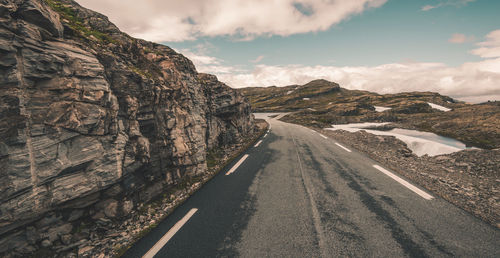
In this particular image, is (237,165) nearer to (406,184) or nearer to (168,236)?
(168,236)

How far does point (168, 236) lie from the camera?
4.29m

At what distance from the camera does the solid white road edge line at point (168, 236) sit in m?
3.82

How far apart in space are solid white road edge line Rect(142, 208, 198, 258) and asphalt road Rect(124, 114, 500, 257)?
0.02 metres

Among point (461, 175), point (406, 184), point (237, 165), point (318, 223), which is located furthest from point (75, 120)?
point (461, 175)

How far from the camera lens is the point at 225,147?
14.1 m

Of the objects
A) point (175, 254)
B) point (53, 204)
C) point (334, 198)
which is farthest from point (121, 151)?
point (334, 198)

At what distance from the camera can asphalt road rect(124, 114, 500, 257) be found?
3871 mm

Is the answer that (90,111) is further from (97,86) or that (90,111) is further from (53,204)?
(53,204)

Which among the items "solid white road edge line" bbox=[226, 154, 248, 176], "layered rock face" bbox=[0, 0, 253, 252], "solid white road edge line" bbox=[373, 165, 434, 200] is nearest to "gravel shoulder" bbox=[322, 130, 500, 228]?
"solid white road edge line" bbox=[373, 165, 434, 200]

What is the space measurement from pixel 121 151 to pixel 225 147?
9073 mm

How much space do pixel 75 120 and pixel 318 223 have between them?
7172mm

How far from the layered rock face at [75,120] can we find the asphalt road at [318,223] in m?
1.97

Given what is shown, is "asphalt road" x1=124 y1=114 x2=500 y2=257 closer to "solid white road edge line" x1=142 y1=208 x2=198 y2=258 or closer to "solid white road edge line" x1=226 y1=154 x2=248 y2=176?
"solid white road edge line" x1=142 y1=208 x2=198 y2=258

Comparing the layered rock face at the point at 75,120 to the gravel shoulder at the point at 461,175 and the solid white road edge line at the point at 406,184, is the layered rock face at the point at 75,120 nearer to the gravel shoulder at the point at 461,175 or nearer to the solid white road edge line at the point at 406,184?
the solid white road edge line at the point at 406,184
